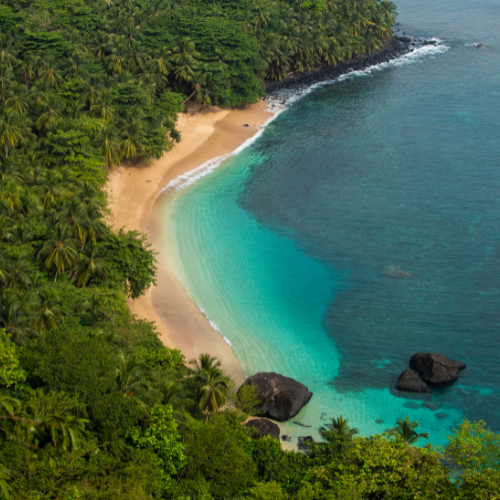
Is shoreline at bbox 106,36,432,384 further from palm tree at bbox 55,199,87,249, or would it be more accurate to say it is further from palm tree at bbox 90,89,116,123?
palm tree at bbox 55,199,87,249

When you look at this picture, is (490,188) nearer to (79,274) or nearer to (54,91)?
(79,274)

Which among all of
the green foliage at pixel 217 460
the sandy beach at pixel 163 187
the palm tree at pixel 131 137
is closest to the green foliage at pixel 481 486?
the green foliage at pixel 217 460

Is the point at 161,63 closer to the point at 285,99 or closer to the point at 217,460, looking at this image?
the point at 285,99

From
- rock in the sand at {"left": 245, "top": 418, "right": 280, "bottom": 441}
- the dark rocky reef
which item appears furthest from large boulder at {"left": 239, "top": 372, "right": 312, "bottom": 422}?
the dark rocky reef

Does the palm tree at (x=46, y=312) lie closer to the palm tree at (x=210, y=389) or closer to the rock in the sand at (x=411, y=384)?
the palm tree at (x=210, y=389)

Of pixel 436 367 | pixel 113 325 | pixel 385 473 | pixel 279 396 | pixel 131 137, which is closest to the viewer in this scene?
pixel 385 473

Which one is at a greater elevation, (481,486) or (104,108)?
(104,108)

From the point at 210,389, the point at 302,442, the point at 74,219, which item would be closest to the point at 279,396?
the point at 302,442
